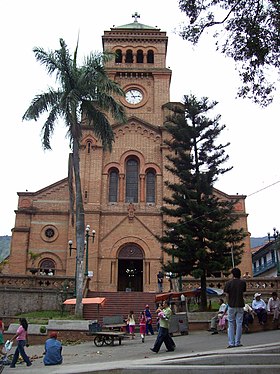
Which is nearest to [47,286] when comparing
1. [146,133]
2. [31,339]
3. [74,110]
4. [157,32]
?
[31,339]

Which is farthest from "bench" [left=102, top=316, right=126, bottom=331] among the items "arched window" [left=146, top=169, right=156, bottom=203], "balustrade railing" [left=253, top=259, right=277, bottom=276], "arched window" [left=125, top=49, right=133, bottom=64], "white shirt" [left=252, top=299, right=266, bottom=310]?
"arched window" [left=125, top=49, right=133, bottom=64]

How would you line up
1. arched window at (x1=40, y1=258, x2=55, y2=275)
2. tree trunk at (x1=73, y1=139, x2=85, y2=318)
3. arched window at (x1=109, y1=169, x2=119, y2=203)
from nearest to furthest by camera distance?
1. tree trunk at (x1=73, y1=139, x2=85, y2=318)
2. arched window at (x1=40, y1=258, x2=55, y2=275)
3. arched window at (x1=109, y1=169, x2=119, y2=203)

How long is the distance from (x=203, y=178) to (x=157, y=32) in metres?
24.9

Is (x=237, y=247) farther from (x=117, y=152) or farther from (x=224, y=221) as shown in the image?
(x=117, y=152)

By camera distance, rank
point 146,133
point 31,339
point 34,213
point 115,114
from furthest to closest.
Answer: point 146,133 < point 34,213 < point 115,114 < point 31,339

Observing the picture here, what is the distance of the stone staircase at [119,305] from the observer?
2245 cm

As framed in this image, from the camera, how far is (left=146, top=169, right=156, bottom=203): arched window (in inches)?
1344

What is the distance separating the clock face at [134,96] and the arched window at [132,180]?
20.9 ft

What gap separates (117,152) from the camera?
1379 inches

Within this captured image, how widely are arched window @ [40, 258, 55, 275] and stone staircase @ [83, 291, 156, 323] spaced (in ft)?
21.0

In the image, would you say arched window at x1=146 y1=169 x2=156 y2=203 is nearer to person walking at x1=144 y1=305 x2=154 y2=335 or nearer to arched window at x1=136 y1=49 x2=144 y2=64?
arched window at x1=136 y1=49 x2=144 y2=64

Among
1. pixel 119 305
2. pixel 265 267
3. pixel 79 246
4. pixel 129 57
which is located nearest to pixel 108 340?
pixel 79 246

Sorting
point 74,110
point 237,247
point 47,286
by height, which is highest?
point 74,110

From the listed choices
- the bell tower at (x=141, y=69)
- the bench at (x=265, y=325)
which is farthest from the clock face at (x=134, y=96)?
the bench at (x=265, y=325)
